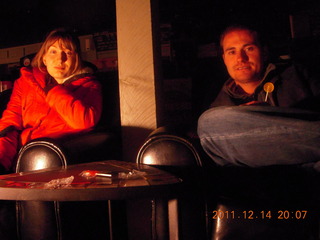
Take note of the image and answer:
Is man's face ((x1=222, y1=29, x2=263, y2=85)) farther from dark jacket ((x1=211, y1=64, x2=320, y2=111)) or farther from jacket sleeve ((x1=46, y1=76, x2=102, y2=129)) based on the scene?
jacket sleeve ((x1=46, y1=76, x2=102, y2=129))

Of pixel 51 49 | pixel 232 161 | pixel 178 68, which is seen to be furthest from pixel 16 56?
pixel 232 161

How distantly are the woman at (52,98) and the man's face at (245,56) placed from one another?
68cm

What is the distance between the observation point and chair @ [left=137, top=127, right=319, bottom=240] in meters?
0.69

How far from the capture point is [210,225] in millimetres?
777

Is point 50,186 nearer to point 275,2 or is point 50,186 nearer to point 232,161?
point 232,161

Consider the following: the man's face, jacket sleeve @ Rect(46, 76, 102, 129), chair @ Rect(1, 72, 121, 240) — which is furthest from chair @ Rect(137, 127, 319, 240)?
the man's face

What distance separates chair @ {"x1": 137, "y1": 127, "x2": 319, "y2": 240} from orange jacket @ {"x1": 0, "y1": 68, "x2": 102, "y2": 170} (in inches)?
20.7

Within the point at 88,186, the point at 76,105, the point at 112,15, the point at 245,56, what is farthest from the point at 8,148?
the point at 112,15

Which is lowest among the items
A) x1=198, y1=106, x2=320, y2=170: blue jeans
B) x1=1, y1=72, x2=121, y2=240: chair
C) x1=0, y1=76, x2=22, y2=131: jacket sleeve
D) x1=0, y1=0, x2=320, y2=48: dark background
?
x1=1, y1=72, x2=121, y2=240: chair

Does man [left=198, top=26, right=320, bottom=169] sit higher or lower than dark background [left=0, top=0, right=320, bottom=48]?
lower

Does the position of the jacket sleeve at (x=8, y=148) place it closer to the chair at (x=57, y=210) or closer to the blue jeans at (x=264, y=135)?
the chair at (x=57, y=210)

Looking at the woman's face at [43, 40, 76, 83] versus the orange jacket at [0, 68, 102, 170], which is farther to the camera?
the woman's face at [43, 40, 76, 83]

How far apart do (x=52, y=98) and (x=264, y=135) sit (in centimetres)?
95

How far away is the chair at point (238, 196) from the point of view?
0.69 m
